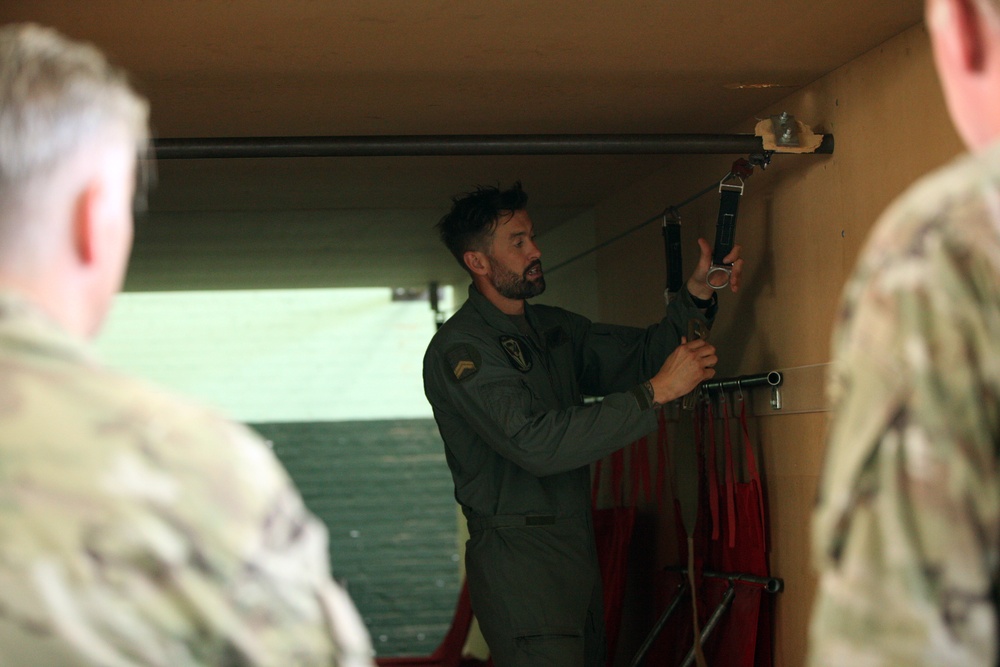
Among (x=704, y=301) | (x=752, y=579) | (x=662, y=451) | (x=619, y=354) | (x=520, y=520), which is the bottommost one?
(x=752, y=579)

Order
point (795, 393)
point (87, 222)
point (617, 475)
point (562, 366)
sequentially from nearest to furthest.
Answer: point (87, 222), point (795, 393), point (562, 366), point (617, 475)

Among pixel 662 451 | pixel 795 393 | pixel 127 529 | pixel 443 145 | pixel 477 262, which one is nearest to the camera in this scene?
pixel 127 529

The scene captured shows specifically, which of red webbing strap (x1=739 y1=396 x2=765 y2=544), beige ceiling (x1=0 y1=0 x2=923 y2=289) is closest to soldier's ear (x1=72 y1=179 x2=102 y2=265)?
beige ceiling (x1=0 y1=0 x2=923 y2=289)

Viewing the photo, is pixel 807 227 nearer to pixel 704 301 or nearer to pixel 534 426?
pixel 704 301

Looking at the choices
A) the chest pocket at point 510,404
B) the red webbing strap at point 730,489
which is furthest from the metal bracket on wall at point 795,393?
the chest pocket at point 510,404

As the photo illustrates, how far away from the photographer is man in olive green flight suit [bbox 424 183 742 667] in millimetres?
3430

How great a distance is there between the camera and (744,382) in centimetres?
378

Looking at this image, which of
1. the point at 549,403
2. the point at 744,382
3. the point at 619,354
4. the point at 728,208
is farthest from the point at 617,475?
the point at 728,208

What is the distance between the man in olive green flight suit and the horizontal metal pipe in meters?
0.41

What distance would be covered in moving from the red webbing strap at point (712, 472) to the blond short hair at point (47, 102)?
3.02m

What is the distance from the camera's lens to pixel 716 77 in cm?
342

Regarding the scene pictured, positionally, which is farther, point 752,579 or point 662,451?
point 662,451

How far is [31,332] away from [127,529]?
0.21 metres

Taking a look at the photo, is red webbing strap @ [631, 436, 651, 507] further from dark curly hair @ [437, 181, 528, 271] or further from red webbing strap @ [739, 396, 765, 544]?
dark curly hair @ [437, 181, 528, 271]
